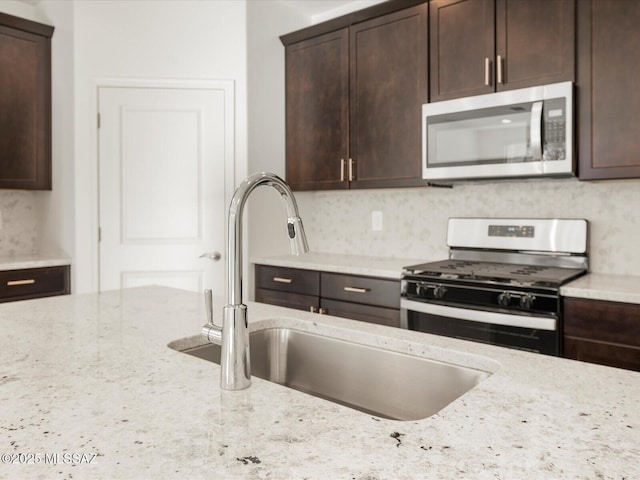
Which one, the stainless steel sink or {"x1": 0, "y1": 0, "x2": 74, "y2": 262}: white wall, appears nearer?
the stainless steel sink

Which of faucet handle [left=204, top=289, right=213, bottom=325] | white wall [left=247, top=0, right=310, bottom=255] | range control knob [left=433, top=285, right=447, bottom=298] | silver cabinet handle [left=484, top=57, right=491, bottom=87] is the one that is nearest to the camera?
faucet handle [left=204, top=289, right=213, bottom=325]

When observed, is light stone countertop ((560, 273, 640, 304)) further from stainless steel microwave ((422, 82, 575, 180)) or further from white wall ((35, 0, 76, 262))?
white wall ((35, 0, 76, 262))

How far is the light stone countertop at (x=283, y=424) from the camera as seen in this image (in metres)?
0.60

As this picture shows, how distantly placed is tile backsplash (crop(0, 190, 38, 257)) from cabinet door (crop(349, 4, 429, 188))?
2372 mm

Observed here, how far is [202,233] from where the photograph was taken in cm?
334

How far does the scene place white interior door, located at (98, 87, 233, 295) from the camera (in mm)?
3238

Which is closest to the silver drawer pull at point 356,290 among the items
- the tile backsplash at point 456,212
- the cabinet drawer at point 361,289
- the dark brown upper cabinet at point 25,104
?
the cabinet drawer at point 361,289

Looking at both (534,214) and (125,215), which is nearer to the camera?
(534,214)

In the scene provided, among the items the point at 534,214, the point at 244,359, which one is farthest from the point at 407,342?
the point at 534,214

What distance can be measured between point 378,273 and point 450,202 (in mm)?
716

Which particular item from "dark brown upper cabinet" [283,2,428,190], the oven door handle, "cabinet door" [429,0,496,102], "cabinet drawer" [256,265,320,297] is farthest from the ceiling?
the oven door handle

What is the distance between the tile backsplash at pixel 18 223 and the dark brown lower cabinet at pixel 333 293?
67.5 inches

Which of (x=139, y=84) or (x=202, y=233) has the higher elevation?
(x=139, y=84)

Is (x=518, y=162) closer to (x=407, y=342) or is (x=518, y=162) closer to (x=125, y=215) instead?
(x=407, y=342)
